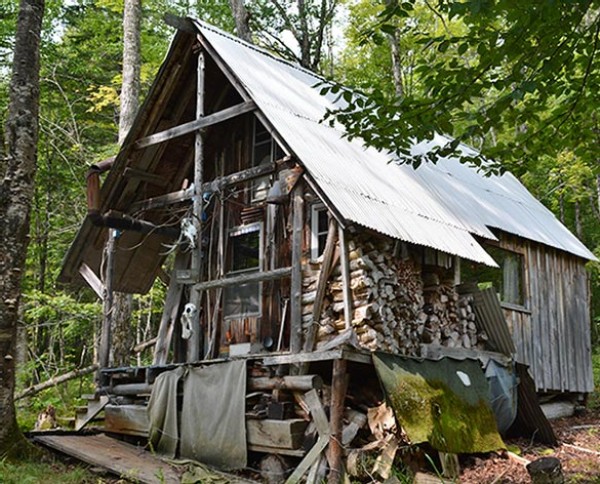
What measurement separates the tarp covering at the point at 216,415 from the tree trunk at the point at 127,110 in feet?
13.7

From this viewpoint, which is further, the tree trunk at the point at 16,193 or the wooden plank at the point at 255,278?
the wooden plank at the point at 255,278

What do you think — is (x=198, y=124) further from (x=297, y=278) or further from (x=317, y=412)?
(x=317, y=412)

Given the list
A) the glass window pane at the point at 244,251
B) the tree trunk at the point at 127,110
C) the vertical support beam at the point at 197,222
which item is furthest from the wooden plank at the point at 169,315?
the vertical support beam at the point at 197,222

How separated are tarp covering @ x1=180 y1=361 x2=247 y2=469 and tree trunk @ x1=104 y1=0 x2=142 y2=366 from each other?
4.19 meters

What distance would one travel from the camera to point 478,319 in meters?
10.7

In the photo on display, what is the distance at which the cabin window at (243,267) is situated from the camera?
1134 centimetres

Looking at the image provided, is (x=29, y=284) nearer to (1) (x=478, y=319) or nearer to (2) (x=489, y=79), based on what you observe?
(1) (x=478, y=319)

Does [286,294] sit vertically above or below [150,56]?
below

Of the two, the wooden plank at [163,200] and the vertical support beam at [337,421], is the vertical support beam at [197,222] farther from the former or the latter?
the vertical support beam at [337,421]

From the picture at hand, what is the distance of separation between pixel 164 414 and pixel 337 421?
3.16 metres

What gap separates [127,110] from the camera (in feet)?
48.4

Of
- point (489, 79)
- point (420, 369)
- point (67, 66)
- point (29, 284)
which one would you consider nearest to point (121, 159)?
point (420, 369)

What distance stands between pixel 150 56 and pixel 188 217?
1268 cm

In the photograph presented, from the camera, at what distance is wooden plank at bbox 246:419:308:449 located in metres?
8.02
